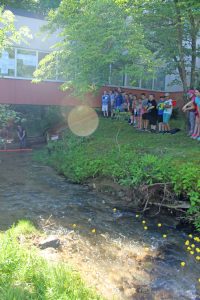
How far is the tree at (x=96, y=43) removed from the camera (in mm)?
13102

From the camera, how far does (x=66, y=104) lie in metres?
19.5

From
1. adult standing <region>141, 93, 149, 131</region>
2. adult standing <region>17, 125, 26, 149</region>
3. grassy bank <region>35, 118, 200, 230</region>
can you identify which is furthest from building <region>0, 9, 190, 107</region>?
grassy bank <region>35, 118, 200, 230</region>

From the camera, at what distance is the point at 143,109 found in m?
15.5

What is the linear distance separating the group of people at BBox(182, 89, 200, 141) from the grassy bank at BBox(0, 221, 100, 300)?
8.64 meters

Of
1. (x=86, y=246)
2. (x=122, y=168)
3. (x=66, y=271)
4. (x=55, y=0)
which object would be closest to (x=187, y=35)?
(x=122, y=168)

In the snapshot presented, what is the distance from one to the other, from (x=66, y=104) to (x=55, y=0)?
1539 centimetres

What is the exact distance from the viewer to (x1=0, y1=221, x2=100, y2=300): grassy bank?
4.55 m

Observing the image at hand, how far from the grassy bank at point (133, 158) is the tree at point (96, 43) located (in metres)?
2.49

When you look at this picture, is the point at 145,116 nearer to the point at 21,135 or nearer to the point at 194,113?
the point at 194,113

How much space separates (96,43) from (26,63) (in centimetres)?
616

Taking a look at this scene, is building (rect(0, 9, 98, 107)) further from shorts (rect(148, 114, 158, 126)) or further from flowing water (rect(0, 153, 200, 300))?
flowing water (rect(0, 153, 200, 300))

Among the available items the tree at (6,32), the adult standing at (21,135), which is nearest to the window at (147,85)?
the adult standing at (21,135)

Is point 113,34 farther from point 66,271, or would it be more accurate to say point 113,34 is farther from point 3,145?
point 66,271

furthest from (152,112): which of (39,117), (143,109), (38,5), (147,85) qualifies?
(38,5)
